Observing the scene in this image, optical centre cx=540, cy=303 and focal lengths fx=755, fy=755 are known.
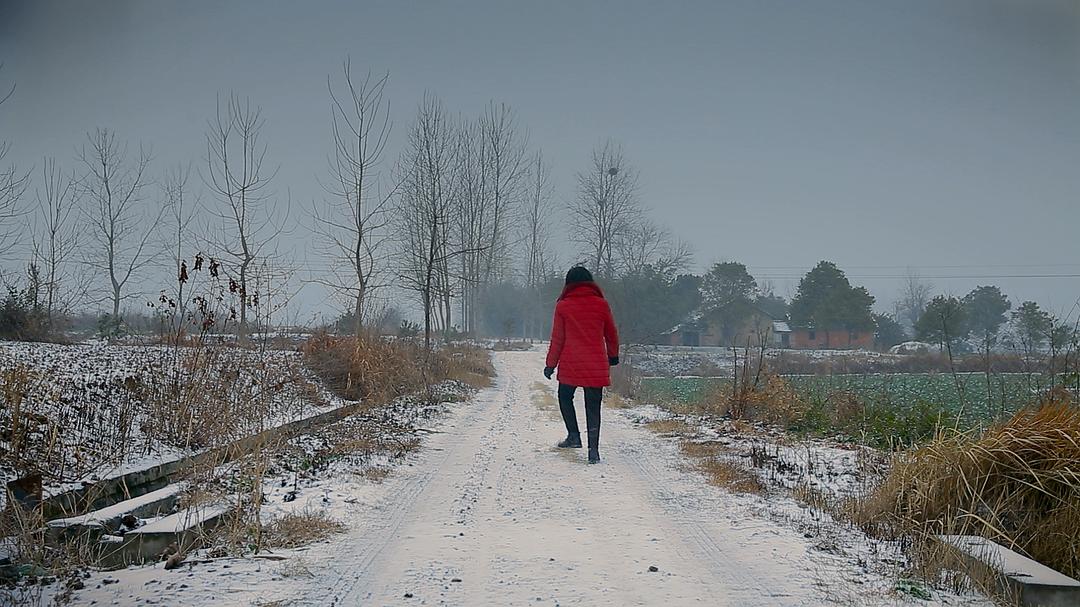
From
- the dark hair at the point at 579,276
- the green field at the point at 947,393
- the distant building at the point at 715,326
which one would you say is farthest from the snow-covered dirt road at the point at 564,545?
the distant building at the point at 715,326

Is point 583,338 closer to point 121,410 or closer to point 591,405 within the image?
point 591,405

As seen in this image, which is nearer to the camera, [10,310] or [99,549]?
[99,549]

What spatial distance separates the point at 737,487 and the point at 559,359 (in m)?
2.49

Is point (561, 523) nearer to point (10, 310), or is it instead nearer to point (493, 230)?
point (10, 310)

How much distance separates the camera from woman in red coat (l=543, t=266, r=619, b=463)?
27.2 feet

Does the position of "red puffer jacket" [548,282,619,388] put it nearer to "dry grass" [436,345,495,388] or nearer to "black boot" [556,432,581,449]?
"black boot" [556,432,581,449]

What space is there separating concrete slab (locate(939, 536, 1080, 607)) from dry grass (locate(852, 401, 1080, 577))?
438 millimetres

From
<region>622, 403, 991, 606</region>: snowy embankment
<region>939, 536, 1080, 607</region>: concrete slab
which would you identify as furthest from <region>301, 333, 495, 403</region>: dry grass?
<region>939, 536, 1080, 607</region>: concrete slab

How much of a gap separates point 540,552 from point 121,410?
210 inches

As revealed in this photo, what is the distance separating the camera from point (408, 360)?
16781 mm

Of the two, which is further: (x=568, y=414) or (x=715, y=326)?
(x=715, y=326)

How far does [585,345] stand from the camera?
8.34 m

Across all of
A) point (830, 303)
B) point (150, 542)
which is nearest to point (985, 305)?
point (830, 303)

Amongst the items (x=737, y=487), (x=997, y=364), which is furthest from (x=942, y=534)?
(x=997, y=364)
